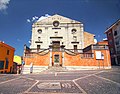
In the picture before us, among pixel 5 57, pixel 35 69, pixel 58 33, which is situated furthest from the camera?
pixel 58 33

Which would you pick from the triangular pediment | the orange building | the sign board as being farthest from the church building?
the sign board

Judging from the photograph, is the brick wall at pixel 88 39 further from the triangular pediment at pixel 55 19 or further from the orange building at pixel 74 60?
the orange building at pixel 74 60

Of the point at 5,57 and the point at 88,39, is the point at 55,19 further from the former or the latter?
the point at 5,57

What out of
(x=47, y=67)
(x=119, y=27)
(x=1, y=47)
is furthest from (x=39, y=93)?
(x=119, y=27)

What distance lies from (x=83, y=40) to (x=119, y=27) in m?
10.3

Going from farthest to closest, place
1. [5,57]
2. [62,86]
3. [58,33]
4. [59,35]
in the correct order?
[58,33] < [59,35] < [5,57] < [62,86]

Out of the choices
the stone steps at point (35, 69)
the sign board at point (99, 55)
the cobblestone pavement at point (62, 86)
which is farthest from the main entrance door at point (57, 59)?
the cobblestone pavement at point (62, 86)

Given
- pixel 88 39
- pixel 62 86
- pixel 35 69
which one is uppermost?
pixel 88 39

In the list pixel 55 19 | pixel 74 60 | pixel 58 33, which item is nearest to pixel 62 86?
pixel 74 60

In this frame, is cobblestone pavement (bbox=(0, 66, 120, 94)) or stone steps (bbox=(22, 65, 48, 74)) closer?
cobblestone pavement (bbox=(0, 66, 120, 94))

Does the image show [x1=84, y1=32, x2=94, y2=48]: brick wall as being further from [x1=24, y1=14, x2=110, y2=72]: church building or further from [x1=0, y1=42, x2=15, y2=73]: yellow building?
[x1=0, y1=42, x2=15, y2=73]: yellow building

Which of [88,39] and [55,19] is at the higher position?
[55,19]

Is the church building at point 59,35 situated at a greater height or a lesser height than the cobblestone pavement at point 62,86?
greater

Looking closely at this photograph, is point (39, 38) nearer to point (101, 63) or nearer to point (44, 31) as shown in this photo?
point (44, 31)
